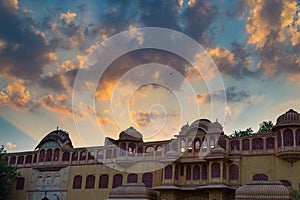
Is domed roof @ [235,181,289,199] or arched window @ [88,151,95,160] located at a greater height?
arched window @ [88,151,95,160]

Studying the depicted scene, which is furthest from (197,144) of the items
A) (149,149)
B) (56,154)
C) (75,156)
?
(56,154)

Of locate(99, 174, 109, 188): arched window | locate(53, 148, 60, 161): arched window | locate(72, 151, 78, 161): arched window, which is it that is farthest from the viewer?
locate(53, 148, 60, 161): arched window

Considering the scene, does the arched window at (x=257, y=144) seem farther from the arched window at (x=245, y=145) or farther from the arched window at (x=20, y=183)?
the arched window at (x=20, y=183)

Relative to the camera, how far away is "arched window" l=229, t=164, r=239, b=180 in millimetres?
38812

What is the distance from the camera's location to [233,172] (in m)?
39.1

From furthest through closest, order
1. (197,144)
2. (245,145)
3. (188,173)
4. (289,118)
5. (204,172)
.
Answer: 1. (197,144)
2. (188,173)
3. (204,172)
4. (245,145)
5. (289,118)

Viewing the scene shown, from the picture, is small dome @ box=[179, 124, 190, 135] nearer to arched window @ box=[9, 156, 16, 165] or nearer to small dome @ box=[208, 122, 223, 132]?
small dome @ box=[208, 122, 223, 132]

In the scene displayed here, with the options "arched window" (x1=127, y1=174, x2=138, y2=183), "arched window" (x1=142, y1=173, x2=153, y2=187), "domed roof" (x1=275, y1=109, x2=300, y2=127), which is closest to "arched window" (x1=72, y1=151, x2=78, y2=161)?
"arched window" (x1=127, y1=174, x2=138, y2=183)

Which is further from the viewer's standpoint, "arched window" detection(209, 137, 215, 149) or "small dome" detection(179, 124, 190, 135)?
"small dome" detection(179, 124, 190, 135)

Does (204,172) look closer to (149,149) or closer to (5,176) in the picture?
(149,149)

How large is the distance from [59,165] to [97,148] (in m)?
5.64

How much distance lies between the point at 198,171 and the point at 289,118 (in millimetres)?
10150

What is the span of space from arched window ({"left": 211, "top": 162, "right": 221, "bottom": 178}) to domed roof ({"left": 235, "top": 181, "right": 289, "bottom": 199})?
26.1 feet

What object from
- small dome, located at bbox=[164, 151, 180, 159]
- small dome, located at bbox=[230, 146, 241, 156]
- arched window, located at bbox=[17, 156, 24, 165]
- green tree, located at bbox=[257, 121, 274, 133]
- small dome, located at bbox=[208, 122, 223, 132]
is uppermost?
green tree, located at bbox=[257, 121, 274, 133]
